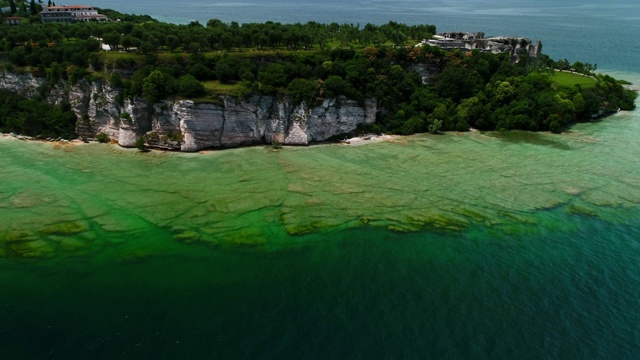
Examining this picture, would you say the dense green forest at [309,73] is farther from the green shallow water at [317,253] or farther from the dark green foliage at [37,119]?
the green shallow water at [317,253]

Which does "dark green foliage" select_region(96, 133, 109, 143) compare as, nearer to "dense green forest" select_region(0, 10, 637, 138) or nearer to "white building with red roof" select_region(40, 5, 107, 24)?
"dense green forest" select_region(0, 10, 637, 138)

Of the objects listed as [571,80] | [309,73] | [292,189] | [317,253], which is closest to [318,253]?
[317,253]

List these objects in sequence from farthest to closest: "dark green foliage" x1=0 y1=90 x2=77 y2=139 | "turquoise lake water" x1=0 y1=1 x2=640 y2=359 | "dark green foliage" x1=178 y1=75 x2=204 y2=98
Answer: "dark green foliage" x1=0 y1=90 x2=77 y2=139 < "dark green foliage" x1=178 y1=75 x2=204 y2=98 < "turquoise lake water" x1=0 y1=1 x2=640 y2=359

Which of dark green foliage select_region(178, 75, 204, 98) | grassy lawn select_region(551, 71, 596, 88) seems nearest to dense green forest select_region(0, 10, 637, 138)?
dark green foliage select_region(178, 75, 204, 98)

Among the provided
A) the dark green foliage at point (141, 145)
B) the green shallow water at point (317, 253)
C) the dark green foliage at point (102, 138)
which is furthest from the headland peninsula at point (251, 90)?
the green shallow water at point (317, 253)

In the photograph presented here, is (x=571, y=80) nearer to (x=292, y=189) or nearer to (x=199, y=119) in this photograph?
(x=292, y=189)
